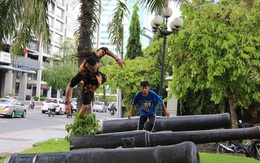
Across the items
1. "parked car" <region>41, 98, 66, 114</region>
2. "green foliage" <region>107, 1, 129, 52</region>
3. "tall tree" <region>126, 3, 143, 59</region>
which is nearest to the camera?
"green foliage" <region>107, 1, 129, 52</region>

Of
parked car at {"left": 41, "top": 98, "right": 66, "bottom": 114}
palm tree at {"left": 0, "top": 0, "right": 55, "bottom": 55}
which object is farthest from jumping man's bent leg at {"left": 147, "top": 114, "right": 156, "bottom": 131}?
parked car at {"left": 41, "top": 98, "right": 66, "bottom": 114}

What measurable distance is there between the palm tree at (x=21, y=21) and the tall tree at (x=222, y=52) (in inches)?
193

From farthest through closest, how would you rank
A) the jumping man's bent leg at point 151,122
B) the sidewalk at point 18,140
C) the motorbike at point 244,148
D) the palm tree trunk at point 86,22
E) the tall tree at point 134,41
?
the tall tree at point 134,41 < the sidewalk at point 18,140 < the motorbike at point 244,148 < the palm tree trunk at point 86,22 < the jumping man's bent leg at point 151,122

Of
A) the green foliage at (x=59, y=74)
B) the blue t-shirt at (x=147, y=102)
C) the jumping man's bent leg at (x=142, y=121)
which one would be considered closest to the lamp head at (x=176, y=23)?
the blue t-shirt at (x=147, y=102)

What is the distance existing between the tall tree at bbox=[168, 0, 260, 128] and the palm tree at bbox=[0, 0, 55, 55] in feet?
16.1

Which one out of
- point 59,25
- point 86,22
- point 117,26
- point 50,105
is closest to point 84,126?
point 86,22

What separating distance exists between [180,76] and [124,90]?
290 inches

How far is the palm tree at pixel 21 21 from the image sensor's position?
6965mm

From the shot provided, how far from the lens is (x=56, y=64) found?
51469 mm

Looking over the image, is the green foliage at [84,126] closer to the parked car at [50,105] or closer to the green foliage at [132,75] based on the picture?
the green foliage at [132,75]

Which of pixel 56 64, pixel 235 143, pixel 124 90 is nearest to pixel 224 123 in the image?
pixel 235 143

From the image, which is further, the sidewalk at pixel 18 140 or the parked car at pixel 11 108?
the parked car at pixel 11 108

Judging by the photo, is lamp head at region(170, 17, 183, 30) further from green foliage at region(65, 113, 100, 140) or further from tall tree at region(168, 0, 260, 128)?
green foliage at region(65, 113, 100, 140)

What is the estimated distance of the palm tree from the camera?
22.9ft
